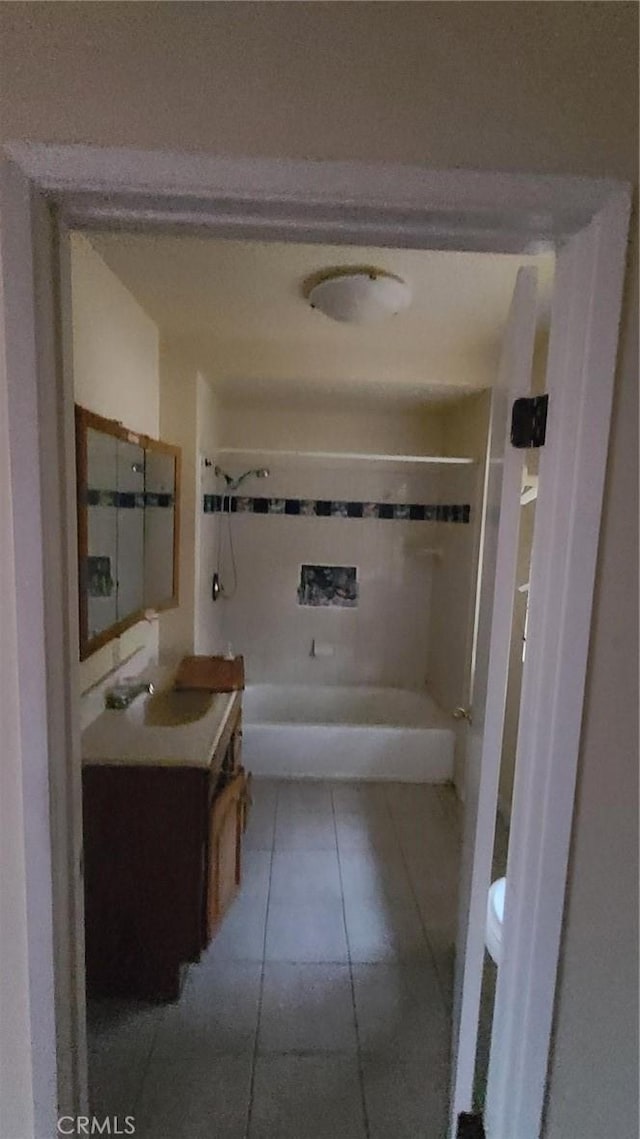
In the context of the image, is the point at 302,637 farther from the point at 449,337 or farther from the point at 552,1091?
the point at 552,1091

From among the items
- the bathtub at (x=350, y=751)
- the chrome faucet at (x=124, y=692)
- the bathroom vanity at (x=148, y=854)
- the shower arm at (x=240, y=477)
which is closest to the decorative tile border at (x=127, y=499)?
the chrome faucet at (x=124, y=692)

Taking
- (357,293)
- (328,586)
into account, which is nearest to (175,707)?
(357,293)

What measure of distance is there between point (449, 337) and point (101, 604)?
2.00 metres

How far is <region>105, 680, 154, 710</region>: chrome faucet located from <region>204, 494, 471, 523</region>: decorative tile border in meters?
1.82

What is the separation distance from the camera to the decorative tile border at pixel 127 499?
1.95 m

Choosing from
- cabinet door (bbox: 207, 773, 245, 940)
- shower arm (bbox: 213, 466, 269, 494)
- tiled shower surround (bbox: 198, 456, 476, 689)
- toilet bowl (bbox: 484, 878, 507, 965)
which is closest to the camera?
toilet bowl (bbox: 484, 878, 507, 965)

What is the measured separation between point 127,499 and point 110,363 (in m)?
0.51

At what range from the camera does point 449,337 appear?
2.77 meters

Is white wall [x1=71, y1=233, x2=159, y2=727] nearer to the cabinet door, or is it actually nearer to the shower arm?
the cabinet door

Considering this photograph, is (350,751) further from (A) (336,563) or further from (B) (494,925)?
(B) (494,925)

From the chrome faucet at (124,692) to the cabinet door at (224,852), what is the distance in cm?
50

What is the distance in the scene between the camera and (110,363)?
2.17 meters

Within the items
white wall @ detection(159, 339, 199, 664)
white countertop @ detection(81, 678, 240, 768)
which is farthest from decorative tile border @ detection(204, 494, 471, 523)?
white countertop @ detection(81, 678, 240, 768)

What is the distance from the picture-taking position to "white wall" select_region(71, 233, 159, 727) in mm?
1876
